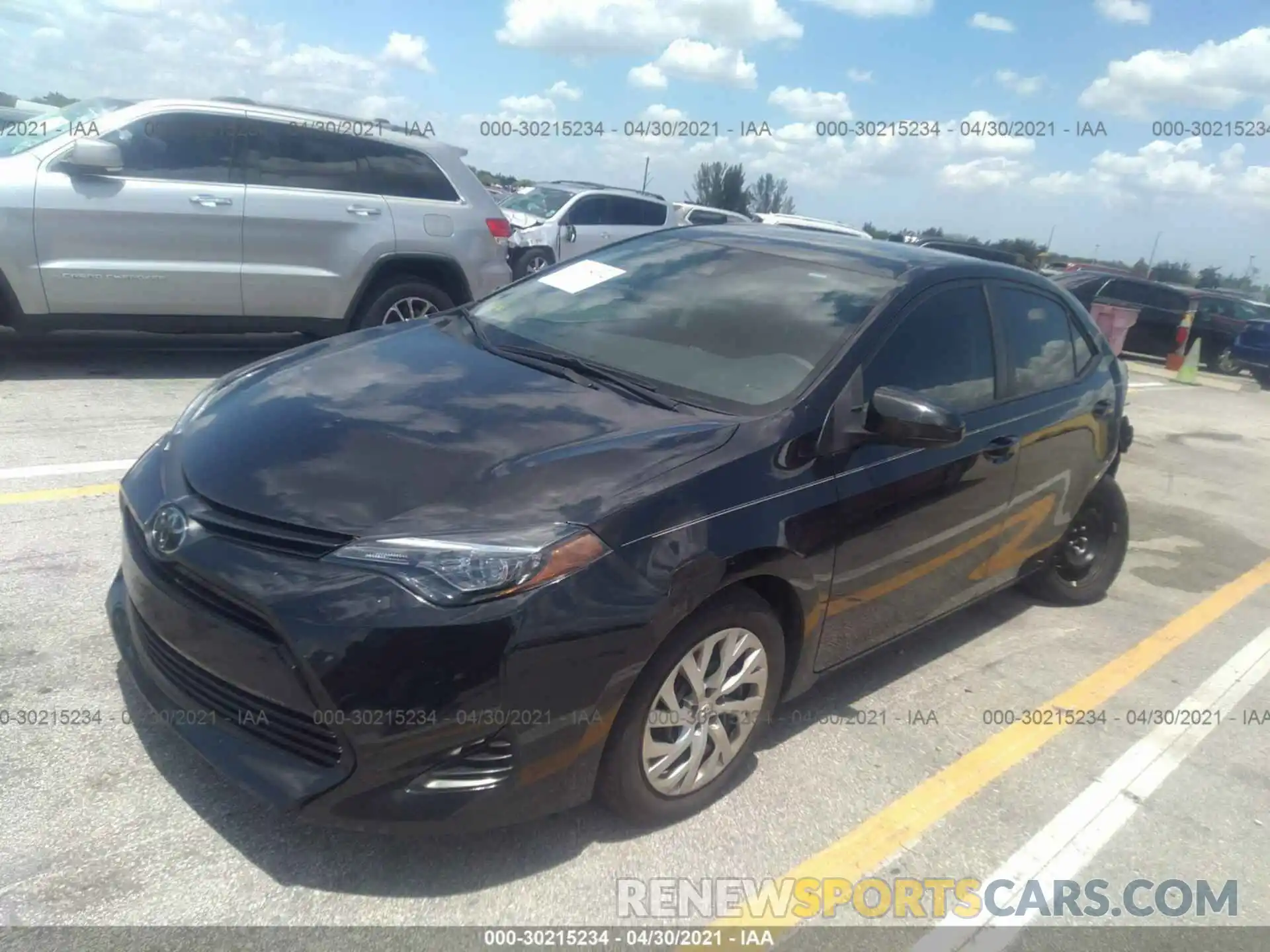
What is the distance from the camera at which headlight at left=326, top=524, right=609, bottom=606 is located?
238cm

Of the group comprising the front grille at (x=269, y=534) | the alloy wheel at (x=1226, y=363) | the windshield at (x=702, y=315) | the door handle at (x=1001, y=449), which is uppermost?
the windshield at (x=702, y=315)

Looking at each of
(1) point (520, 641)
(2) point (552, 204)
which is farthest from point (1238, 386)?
(1) point (520, 641)

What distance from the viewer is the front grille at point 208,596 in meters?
2.39

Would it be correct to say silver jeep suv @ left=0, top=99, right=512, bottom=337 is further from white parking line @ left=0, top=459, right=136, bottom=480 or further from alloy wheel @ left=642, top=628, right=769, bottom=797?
alloy wheel @ left=642, top=628, right=769, bottom=797

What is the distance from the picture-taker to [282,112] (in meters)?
7.34

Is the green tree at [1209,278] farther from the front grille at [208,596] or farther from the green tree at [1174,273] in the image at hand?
the front grille at [208,596]

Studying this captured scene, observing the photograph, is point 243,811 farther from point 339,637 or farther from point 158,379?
point 158,379

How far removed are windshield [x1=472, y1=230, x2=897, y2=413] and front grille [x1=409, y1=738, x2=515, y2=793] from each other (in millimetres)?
1305

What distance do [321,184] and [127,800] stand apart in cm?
577

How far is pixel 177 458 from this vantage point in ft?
9.57

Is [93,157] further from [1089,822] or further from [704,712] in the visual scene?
[1089,822]

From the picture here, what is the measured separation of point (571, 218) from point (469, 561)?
14.4 m

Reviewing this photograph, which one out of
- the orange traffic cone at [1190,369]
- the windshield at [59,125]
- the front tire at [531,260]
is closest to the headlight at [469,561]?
the windshield at [59,125]

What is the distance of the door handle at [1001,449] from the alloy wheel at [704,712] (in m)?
1.45
